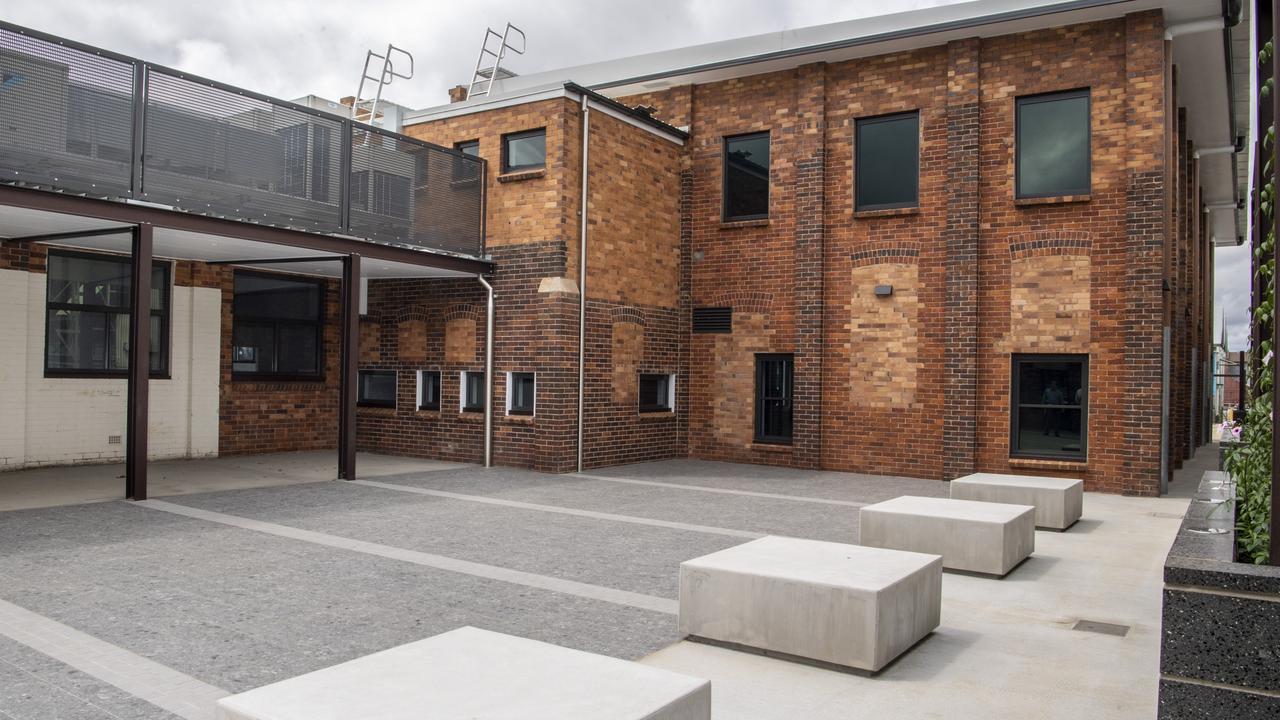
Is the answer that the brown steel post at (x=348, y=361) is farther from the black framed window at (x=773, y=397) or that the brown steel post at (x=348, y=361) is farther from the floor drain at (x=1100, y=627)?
the floor drain at (x=1100, y=627)

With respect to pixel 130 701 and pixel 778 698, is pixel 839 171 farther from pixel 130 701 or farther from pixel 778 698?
pixel 130 701

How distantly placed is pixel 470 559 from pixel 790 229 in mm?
9840

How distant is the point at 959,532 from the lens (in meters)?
7.38

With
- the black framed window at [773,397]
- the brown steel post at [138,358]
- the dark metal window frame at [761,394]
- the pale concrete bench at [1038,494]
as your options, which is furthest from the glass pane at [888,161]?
the brown steel post at [138,358]

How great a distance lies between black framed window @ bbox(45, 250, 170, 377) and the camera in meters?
12.9

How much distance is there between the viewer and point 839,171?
50.0 ft

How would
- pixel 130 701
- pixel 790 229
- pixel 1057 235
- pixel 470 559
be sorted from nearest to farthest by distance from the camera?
pixel 130 701, pixel 470 559, pixel 1057 235, pixel 790 229

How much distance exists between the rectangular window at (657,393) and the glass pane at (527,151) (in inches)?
161

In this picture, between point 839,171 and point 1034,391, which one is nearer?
point 1034,391

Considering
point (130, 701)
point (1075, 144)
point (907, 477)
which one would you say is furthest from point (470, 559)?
point (1075, 144)

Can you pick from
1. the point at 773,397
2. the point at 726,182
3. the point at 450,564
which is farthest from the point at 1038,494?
the point at 726,182

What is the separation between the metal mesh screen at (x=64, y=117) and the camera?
29.3 ft

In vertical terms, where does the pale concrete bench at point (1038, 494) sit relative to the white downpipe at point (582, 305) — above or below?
below

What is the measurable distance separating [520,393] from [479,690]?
11665 mm
